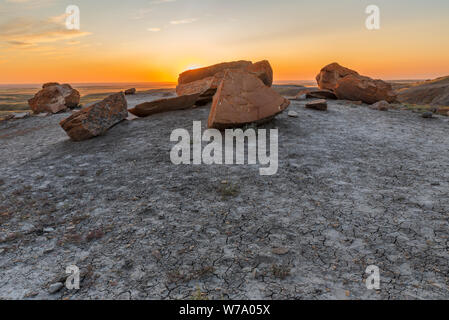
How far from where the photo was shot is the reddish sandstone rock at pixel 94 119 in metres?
8.85

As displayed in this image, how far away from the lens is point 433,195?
15.8ft

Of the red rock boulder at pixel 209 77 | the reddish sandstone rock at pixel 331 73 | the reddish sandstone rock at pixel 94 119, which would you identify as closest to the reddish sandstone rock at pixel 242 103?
the red rock boulder at pixel 209 77

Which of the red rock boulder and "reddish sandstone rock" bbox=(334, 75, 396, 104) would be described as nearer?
the red rock boulder

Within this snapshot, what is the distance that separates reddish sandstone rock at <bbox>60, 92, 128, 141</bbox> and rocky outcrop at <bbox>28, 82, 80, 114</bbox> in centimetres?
854

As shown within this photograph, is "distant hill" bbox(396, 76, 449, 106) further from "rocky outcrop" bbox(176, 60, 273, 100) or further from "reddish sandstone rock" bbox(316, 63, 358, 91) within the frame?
"rocky outcrop" bbox(176, 60, 273, 100)

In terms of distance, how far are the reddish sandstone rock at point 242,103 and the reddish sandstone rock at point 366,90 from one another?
6628 mm

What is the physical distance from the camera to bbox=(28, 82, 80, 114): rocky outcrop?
16.3m

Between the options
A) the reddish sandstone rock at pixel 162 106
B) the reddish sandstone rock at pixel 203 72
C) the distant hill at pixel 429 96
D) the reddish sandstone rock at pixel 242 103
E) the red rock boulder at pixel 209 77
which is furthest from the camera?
the distant hill at pixel 429 96

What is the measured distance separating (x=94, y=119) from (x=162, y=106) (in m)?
2.70

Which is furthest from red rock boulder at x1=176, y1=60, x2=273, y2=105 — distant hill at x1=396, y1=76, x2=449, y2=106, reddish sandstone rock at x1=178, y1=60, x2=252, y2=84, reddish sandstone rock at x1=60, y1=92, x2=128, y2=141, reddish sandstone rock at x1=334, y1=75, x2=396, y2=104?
distant hill at x1=396, y1=76, x2=449, y2=106

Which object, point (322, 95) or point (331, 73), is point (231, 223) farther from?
point (331, 73)

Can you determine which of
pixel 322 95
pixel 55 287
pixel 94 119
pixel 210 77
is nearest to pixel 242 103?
pixel 94 119

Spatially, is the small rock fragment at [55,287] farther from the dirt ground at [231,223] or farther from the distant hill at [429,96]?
the distant hill at [429,96]

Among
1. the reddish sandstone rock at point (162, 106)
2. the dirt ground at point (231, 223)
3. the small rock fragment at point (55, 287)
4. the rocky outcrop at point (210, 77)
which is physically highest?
the rocky outcrop at point (210, 77)
